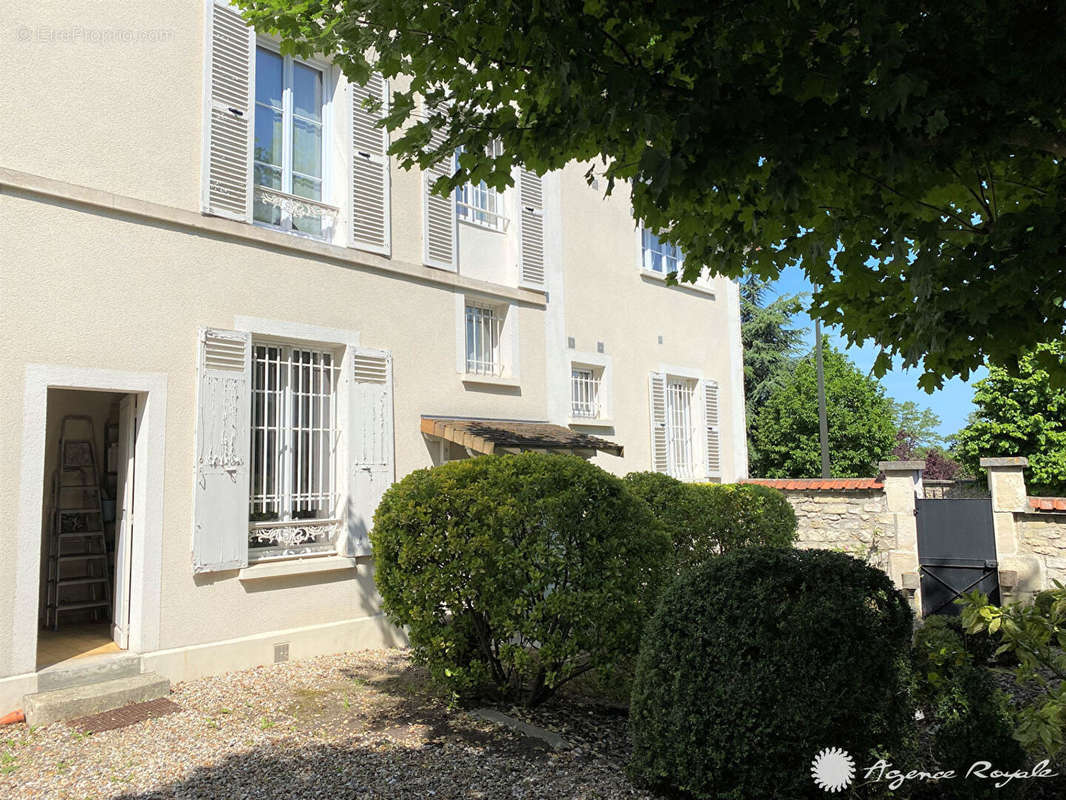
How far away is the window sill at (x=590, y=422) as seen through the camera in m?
11.4

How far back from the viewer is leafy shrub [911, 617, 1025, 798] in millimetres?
3939

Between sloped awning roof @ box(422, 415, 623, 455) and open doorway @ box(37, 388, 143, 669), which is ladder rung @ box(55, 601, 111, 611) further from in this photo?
sloped awning roof @ box(422, 415, 623, 455)

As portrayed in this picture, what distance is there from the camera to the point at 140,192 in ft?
23.1

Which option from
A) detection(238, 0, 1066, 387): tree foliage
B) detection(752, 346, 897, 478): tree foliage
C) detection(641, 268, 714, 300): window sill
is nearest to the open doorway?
detection(238, 0, 1066, 387): tree foliage

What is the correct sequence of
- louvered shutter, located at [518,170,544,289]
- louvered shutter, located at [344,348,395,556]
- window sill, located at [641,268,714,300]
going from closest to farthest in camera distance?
louvered shutter, located at [344,348,395,556], louvered shutter, located at [518,170,544,289], window sill, located at [641,268,714,300]

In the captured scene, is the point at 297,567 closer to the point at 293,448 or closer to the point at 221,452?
the point at 293,448

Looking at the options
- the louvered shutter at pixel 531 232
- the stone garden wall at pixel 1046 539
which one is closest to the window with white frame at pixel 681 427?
the louvered shutter at pixel 531 232

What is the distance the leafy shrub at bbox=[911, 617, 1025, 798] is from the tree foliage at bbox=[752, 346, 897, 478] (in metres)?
22.8

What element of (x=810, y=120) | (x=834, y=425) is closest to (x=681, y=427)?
(x=810, y=120)

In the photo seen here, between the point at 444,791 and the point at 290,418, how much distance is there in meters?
4.78

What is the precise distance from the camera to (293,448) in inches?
318

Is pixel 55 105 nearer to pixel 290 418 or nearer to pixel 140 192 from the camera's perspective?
pixel 140 192

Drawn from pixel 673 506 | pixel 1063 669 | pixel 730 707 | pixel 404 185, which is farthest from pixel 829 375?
pixel 730 707

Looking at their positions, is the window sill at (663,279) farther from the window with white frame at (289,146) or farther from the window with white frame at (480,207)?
the window with white frame at (289,146)
